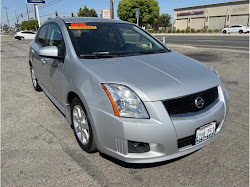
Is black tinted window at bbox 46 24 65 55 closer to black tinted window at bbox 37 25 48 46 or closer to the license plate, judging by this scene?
black tinted window at bbox 37 25 48 46

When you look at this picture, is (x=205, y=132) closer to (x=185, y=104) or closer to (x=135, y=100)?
(x=185, y=104)

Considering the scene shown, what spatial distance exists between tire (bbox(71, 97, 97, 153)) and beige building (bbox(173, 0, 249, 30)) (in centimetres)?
5269

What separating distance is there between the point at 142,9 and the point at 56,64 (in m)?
58.0

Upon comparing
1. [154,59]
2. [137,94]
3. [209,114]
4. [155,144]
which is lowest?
[155,144]

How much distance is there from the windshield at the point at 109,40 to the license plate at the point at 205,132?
1.39m

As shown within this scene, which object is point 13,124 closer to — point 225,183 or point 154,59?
point 154,59

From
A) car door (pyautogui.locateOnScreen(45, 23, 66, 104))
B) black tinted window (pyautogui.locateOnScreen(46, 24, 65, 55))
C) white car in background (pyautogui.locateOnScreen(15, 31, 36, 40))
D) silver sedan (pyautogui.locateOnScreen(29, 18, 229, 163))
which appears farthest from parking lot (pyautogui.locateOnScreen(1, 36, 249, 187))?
white car in background (pyautogui.locateOnScreen(15, 31, 36, 40))

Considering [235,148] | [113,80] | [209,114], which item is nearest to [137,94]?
[113,80]

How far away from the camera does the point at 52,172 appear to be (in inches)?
88.0

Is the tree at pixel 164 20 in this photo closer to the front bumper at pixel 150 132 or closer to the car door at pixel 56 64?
the car door at pixel 56 64

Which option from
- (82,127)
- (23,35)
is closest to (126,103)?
(82,127)

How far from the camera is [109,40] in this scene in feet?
10.0

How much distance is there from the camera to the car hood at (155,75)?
196cm

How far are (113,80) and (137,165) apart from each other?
1.02 metres
